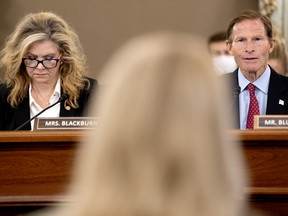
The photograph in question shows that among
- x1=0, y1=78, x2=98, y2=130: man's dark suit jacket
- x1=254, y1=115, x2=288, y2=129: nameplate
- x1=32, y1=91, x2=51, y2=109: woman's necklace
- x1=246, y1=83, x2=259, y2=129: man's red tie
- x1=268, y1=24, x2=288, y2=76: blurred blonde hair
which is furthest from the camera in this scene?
x1=268, y1=24, x2=288, y2=76: blurred blonde hair

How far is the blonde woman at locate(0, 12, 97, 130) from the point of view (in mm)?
4957

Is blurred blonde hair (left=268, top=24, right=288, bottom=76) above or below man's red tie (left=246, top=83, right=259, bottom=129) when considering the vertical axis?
above

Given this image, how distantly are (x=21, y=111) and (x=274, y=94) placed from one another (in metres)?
1.32

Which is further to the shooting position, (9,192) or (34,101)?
(34,101)

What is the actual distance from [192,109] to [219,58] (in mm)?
5469

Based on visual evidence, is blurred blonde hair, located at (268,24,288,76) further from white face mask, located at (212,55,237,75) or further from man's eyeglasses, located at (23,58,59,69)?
man's eyeglasses, located at (23,58,59,69)

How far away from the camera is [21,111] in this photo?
4914 mm

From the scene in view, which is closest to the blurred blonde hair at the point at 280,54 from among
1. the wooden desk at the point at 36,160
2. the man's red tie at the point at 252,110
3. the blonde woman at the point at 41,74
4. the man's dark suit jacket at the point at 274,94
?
the man's dark suit jacket at the point at 274,94

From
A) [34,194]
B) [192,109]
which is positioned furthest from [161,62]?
[34,194]

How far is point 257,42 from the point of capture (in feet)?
16.8

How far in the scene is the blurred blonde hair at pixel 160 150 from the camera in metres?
1.27

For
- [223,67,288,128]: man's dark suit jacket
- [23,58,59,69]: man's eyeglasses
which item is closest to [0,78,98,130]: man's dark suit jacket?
[23,58,59,69]: man's eyeglasses

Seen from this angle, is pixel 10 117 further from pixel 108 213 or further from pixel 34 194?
pixel 108 213

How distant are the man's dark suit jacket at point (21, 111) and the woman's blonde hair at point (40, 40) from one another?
3cm
